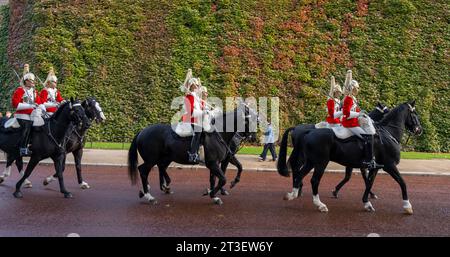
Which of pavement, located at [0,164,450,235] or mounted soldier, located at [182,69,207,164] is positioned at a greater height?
mounted soldier, located at [182,69,207,164]

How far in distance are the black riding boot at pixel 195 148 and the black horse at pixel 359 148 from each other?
240 cm

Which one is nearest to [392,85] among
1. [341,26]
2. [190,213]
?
[341,26]

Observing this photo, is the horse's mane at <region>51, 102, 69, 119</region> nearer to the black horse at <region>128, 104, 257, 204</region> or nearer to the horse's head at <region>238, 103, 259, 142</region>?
the black horse at <region>128, 104, 257, 204</region>

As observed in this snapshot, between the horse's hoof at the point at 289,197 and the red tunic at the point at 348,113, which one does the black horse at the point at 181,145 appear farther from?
the red tunic at the point at 348,113

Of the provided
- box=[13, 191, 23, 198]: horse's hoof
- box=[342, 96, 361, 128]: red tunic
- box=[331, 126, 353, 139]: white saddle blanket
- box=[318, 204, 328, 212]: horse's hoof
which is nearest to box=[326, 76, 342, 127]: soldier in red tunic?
box=[342, 96, 361, 128]: red tunic

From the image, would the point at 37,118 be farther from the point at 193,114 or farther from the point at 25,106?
the point at 193,114

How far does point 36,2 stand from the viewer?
25.9 m

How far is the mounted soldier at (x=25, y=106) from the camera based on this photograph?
10231 millimetres

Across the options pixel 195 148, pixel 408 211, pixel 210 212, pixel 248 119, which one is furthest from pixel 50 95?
pixel 408 211

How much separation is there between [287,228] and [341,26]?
67.8 feet

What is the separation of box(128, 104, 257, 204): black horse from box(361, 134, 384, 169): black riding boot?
2.54m

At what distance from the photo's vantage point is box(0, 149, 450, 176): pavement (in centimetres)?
1540

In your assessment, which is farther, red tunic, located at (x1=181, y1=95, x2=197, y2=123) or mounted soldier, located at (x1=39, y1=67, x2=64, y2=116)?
mounted soldier, located at (x1=39, y1=67, x2=64, y2=116)

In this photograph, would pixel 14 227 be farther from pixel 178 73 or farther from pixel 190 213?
pixel 178 73
